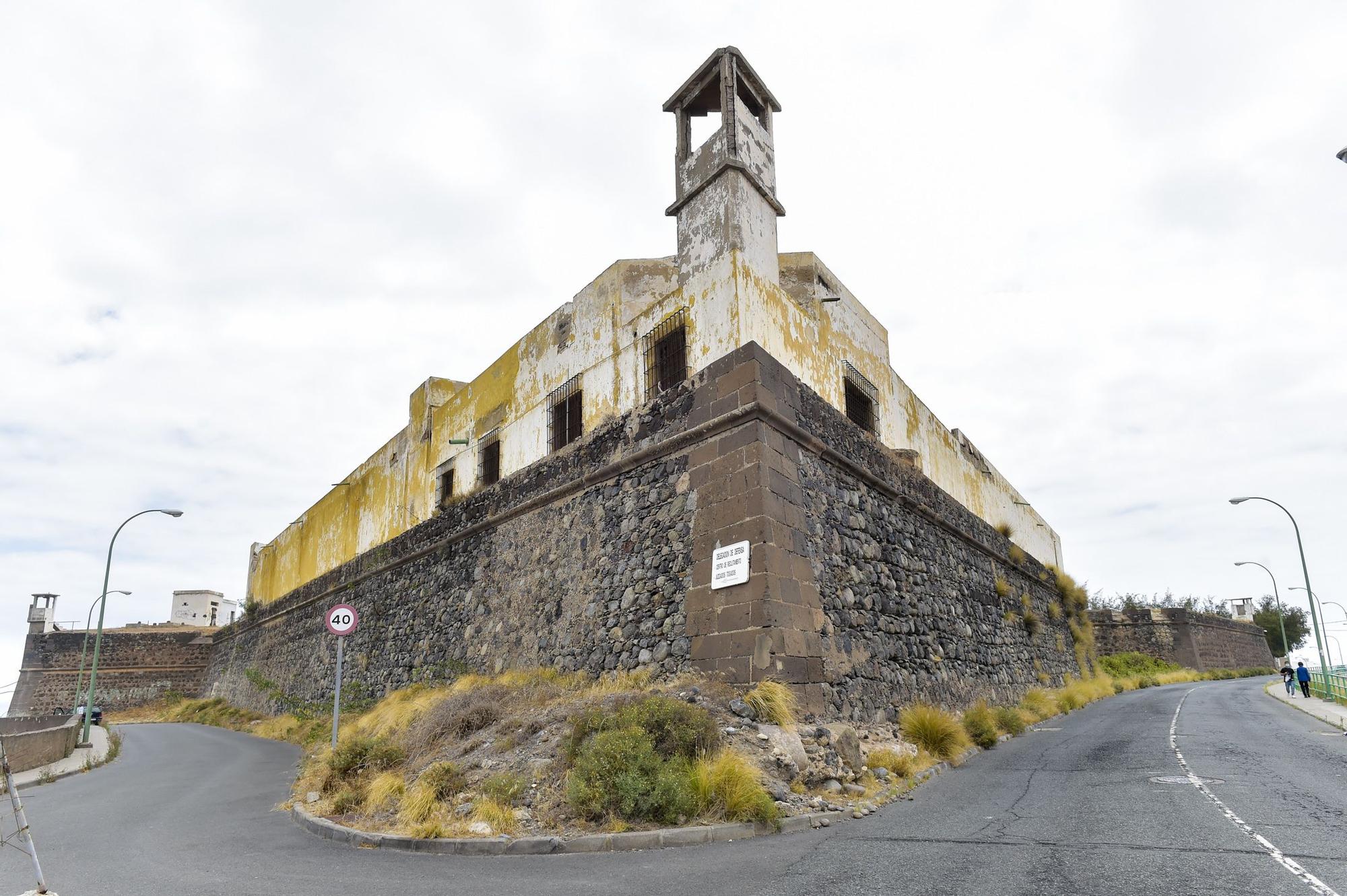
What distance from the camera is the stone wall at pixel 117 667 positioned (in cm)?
3906

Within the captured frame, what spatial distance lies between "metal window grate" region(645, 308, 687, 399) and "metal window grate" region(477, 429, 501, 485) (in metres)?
5.20

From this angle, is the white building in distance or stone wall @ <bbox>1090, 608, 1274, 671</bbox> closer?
stone wall @ <bbox>1090, 608, 1274, 671</bbox>

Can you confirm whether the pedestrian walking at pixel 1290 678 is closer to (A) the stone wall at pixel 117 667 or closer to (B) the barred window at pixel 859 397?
(B) the barred window at pixel 859 397

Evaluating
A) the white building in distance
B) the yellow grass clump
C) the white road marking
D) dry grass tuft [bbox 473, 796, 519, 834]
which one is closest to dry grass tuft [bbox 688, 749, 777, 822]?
dry grass tuft [bbox 473, 796, 519, 834]

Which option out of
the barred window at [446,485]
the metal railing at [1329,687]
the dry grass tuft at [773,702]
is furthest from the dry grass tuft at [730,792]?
the metal railing at [1329,687]

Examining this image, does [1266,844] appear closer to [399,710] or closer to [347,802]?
[347,802]

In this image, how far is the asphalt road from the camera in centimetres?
535

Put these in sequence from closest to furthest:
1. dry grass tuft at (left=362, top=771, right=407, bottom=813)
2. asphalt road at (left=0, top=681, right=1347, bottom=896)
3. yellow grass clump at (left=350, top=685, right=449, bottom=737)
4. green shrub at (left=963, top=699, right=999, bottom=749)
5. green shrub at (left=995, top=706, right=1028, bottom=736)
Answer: asphalt road at (left=0, top=681, right=1347, bottom=896) → dry grass tuft at (left=362, top=771, right=407, bottom=813) → green shrub at (left=963, top=699, right=999, bottom=749) → yellow grass clump at (left=350, top=685, right=449, bottom=737) → green shrub at (left=995, top=706, right=1028, bottom=736)

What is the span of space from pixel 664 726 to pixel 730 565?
2565mm

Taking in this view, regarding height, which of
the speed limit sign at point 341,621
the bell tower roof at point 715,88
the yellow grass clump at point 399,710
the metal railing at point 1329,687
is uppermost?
the bell tower roof at point 715,88

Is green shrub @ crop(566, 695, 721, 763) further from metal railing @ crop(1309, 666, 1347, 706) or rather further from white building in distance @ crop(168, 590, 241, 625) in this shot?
white building in distance @ crop(168, 590, 241, 625)

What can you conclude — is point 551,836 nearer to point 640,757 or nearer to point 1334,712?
point 640,757

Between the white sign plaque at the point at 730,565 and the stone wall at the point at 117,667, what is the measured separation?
38325 mm

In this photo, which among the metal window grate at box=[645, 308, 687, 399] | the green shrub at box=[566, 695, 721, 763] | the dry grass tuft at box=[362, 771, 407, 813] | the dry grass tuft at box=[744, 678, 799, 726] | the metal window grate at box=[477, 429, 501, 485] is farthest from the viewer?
the metal window grate at box=[477, 429, 501, 485]
